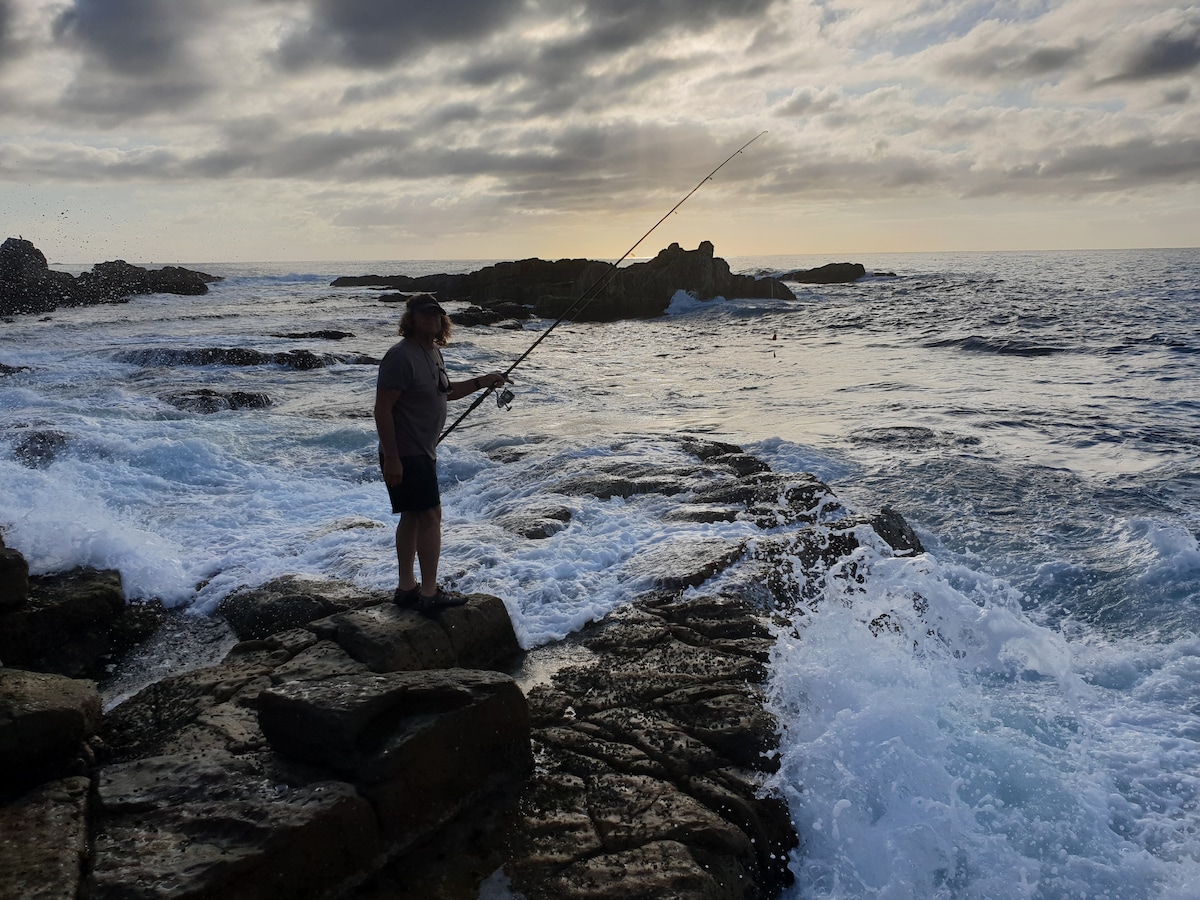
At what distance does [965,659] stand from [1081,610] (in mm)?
1696

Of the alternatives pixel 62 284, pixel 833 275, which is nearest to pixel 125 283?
pixel 62 284

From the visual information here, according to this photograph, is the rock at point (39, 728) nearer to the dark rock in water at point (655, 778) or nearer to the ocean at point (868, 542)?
the dark rock in water at point (655, 778)

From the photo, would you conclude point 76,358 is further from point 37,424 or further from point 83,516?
point 83,516

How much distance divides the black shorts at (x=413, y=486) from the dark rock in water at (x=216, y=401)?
9.70m

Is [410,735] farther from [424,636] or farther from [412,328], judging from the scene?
[412,328]

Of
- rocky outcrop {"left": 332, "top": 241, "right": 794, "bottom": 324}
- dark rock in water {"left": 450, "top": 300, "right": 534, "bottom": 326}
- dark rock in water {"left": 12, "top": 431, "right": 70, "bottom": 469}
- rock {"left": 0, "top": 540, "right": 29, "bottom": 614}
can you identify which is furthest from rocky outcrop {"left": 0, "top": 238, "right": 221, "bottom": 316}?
rock {"left": 0, "top": 540, "right": 29, "bottom": 614}

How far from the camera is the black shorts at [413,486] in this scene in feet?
14.3

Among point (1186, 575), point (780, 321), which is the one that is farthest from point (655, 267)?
point (1186, 575)

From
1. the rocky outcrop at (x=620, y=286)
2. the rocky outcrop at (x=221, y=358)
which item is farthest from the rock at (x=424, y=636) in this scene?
the rocky outcrop at (x=620, y=286)

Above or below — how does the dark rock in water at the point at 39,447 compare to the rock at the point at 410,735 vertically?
above

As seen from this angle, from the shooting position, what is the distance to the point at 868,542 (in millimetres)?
6168

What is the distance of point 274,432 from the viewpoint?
11.2m

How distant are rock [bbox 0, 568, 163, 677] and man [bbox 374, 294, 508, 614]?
222 centimetres

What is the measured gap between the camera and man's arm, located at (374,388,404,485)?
13.8 feet
